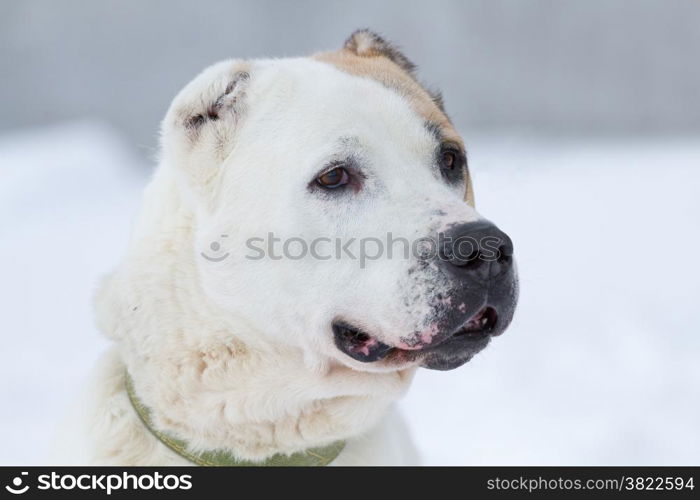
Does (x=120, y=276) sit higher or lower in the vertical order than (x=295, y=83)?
lower

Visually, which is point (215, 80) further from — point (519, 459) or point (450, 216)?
point (519, 459)

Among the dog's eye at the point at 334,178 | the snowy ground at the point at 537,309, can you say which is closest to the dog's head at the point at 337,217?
the dog's eye at the point at 334,178

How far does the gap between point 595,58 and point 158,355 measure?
1395 centimetres

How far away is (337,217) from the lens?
8.61 feet

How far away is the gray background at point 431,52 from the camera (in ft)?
49.6

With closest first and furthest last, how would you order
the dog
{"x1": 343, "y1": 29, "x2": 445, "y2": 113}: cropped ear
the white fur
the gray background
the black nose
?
the black nose
the dog
the white fur
{"x1": 343, "y1": 29, "x2": 445, "y2": 113}: cropped ear
the gray background

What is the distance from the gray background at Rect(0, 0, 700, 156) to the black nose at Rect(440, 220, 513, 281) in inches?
479

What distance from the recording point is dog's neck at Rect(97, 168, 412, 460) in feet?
8.86

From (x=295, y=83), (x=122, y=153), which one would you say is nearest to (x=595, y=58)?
(x=122, y=153)

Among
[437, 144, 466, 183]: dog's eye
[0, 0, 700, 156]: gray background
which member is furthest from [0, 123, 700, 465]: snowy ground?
[0, 0, 700, 156]: gray background

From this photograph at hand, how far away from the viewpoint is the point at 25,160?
10484 mm

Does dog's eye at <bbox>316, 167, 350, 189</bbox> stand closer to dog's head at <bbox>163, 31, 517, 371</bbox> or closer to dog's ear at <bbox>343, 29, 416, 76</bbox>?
dog's head at <bbox>163, 31, 517, 371</bbox>

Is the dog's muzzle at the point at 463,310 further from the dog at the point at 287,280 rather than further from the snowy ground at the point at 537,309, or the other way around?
the snowy ground at the point at 537,309

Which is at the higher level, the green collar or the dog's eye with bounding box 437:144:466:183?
the dog's eye with bounding box 437:144:466:183
